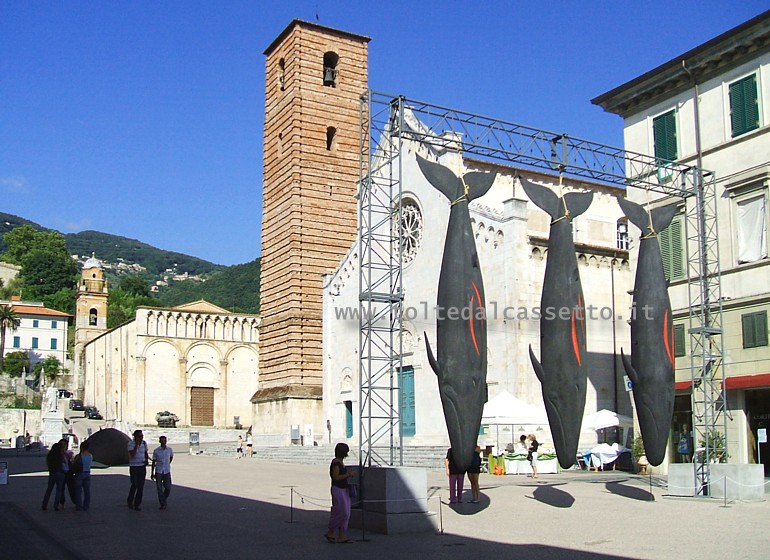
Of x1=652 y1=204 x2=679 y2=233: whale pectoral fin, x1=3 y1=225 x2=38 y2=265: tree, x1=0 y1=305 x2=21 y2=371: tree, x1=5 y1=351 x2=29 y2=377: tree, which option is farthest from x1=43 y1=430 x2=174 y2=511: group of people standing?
x1=3 y1=225 x2=38 y2=265: tree

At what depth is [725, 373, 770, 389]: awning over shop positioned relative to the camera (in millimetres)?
23922

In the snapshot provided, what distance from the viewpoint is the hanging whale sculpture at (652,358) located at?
18.9m

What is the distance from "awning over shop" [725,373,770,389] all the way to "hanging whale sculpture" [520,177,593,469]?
964 centimetres

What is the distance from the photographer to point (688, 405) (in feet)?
89.4

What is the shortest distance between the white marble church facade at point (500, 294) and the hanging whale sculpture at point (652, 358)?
43.7 ft

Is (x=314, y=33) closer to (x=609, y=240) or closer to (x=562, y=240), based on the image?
(x=609, y=240)

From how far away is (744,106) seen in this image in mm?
25672

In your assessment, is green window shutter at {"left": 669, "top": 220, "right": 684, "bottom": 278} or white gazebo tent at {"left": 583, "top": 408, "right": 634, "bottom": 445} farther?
white gazebo tent at {"left": 583, "top": 408, "right": 634, "bottom": 445}

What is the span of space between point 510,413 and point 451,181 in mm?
14484

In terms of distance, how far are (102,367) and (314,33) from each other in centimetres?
3901

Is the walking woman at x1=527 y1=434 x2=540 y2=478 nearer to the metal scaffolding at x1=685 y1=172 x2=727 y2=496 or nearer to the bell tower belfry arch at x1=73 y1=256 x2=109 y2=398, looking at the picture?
the metal scaffolding at x1=685 y1=172 x2=727 y2=496

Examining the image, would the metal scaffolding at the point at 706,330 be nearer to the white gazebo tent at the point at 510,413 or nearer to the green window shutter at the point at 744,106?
the green window shutter at the point at 744,106

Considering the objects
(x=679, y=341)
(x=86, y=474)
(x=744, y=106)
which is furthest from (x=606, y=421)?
(x=86, y=474)

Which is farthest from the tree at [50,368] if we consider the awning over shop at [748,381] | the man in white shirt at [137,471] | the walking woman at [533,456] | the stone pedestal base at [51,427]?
the awning over shop at [748,381]
